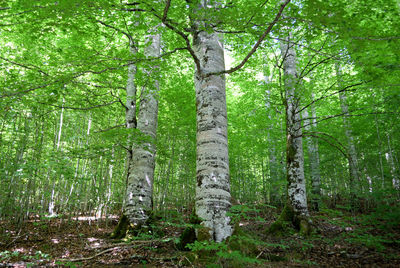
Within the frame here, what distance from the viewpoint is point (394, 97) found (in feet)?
20.8

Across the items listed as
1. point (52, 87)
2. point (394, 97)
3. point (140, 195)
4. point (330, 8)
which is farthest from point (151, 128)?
point (394, 97)

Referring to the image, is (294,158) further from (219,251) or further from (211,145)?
(219,251)

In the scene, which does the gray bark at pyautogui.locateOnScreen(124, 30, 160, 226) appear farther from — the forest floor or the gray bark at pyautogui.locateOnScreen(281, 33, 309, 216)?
the gray bark at pyautogui.locateOnScreen(281, 33, 309, 216)

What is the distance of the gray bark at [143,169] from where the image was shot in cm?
522

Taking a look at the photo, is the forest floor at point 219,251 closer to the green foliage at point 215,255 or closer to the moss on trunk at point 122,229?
the green foliage at point 215,255

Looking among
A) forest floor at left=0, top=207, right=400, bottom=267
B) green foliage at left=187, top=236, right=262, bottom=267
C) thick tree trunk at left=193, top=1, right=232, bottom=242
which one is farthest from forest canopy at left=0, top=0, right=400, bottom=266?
forest floor at left=0, top=207, right=400, bottom=267

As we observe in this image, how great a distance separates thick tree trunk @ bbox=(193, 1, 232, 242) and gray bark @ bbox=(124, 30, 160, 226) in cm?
148

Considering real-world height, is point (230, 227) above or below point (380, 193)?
below

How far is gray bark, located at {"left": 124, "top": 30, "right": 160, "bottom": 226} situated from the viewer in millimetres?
5223

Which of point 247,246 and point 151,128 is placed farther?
point 151,128

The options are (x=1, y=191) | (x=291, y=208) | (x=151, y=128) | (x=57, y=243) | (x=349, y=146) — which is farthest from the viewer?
(x=349, y=146)

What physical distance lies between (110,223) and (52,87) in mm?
6052

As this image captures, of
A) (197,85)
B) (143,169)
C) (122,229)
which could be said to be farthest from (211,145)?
(122,229)

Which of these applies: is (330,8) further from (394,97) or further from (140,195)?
(394,97)
